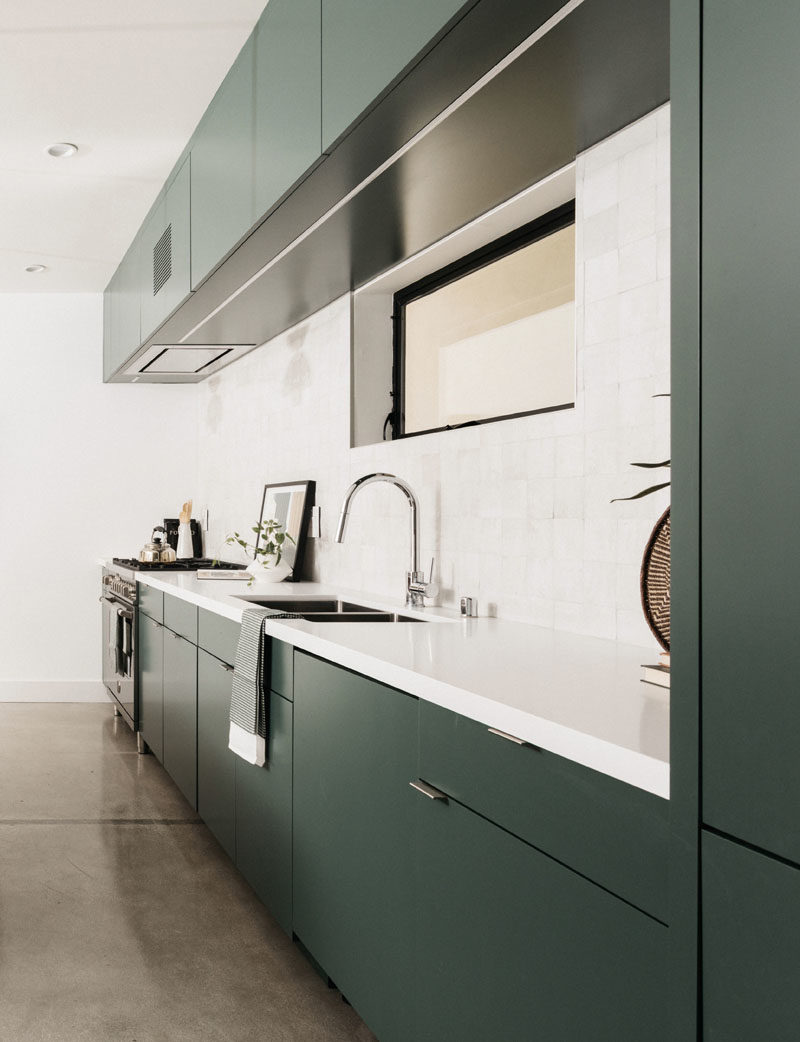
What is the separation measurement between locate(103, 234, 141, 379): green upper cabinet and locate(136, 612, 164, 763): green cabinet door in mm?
1439

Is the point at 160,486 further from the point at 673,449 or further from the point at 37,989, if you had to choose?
the point at 673,449

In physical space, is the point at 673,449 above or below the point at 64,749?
above

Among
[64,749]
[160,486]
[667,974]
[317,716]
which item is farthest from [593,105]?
[160,486]

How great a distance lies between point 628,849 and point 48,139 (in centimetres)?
334

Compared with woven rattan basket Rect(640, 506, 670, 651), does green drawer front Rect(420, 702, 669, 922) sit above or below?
below

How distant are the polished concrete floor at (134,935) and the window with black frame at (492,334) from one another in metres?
1.60

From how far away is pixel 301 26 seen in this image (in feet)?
7.36

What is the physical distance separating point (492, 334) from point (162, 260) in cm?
173

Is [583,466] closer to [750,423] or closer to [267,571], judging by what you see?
[750,423]


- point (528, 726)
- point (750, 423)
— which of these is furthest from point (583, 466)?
point (750, 423)

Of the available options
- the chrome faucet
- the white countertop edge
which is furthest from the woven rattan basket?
the chrome faucet

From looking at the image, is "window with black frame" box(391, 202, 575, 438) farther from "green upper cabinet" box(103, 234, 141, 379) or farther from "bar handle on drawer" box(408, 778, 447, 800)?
"green upper cabinet" box(103, 234, 141, 379)

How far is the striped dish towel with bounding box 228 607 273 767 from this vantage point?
243cm

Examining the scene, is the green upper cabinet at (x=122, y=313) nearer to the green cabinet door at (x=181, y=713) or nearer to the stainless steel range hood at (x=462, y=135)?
the stainless steel range hood at (x=462, y=135)
